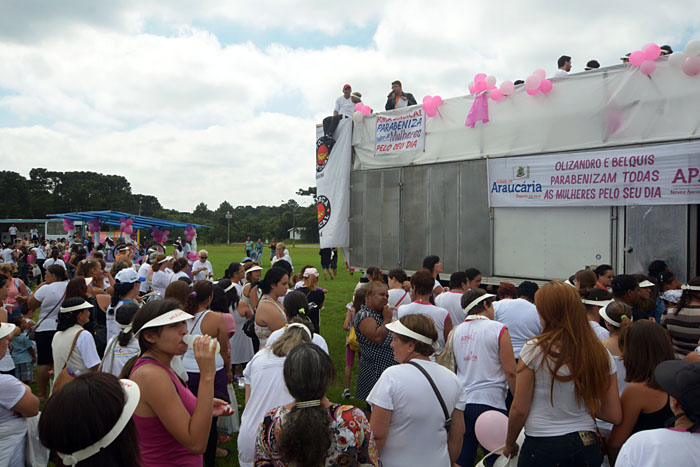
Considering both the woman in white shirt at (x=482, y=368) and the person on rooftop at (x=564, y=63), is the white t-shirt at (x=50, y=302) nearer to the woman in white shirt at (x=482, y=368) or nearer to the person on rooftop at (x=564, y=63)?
the woman in white shirt at (x=482, y=368)

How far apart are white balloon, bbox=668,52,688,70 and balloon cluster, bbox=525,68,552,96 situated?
1630 millimetres

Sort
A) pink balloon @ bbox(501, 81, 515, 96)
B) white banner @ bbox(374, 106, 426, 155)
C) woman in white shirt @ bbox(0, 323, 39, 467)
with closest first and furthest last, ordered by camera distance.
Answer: woman in white shirt @ bbox(0, 323, 39, 467) < pink balloon @ bbox(501, 81, 515, 96) < white banner @ bbox(374, 106, 426, 155)

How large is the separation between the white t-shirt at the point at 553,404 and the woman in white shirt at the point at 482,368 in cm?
106

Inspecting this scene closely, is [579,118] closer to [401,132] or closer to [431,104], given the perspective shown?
[431,104]

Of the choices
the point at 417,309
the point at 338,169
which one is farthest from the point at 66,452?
the point at 338,169

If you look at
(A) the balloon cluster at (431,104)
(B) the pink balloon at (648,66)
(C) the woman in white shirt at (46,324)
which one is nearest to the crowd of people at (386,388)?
(C) the woman in white shirt at (46,324)

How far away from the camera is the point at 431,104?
30.3 feet

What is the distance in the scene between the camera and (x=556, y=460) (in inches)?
112

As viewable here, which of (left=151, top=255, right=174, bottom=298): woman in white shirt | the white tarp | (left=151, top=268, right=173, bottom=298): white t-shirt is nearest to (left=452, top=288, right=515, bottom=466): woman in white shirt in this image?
the white tarp

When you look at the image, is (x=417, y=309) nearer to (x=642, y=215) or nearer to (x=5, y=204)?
(x=642, y=215)

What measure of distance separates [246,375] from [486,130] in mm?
6595

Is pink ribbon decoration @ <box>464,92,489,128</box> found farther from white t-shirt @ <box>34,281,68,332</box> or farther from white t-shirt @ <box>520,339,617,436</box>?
white t-shirt @ <box>34,281,68,332</box>

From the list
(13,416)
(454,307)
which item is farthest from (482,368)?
(13,416)

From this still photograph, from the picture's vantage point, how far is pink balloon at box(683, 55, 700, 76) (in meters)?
6.24
